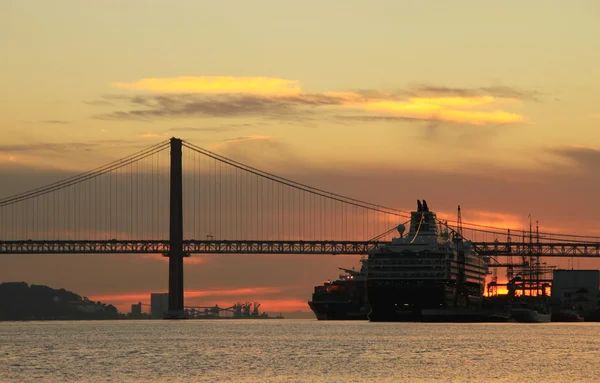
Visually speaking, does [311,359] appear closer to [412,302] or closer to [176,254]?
[412,302]

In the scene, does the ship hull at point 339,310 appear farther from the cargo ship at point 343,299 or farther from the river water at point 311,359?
the river water at point 311,359

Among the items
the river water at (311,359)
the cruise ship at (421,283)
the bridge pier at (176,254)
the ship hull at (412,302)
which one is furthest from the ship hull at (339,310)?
the river water at (311,359)

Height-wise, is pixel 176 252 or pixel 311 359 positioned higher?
pixel 176 252

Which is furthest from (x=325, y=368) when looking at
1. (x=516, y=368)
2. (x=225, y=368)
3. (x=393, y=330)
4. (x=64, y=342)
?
(x=393, y=330)

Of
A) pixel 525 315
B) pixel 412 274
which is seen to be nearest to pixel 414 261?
pixel 412 274

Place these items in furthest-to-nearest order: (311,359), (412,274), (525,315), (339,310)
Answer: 1. (339,310)
2. (525,315)
3. (412,274)
4. (311,359)

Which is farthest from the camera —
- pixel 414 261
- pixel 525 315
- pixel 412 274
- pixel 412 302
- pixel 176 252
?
pixel 525 315

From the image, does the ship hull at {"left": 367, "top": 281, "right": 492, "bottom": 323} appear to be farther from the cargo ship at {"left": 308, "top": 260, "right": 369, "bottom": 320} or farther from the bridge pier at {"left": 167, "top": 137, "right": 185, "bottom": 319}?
the cargo ship at {"left": 308, "top": 260, "right": 369, "bottom": 320}

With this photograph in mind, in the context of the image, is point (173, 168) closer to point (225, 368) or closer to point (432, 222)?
point (432, 222)

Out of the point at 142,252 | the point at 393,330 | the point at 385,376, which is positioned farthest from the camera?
the point at 142,252
